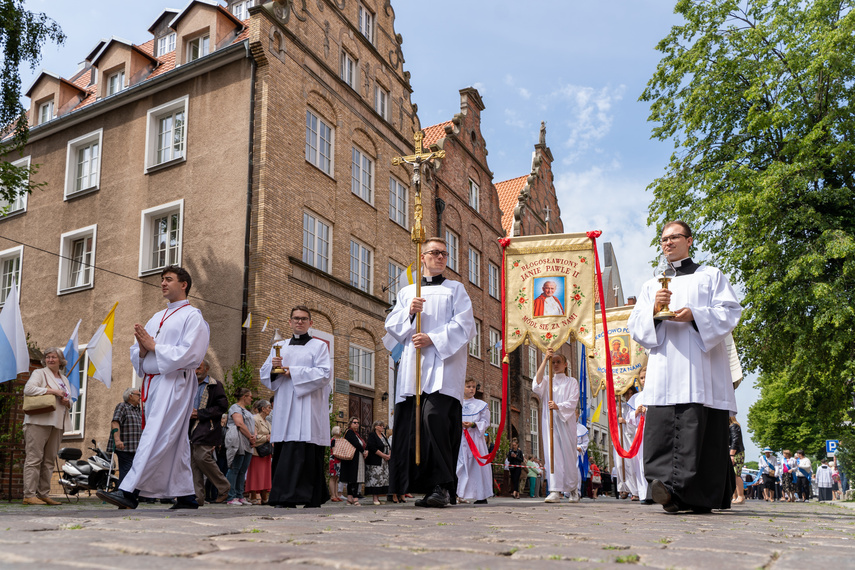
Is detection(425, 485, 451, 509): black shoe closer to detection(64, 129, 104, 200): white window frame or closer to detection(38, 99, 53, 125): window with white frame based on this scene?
detection(64, 129, 104, 200): white window frame

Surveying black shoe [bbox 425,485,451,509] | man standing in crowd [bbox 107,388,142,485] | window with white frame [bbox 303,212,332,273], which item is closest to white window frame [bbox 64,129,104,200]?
window with white frame [bbox 303,212,332,273]

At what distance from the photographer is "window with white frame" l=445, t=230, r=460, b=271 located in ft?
102

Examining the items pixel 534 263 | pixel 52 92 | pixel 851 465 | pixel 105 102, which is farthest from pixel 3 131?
pixel 851 465

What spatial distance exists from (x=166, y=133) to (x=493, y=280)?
16.5 metres

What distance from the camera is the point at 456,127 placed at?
33.0 m

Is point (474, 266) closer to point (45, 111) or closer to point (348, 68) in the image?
point (348, 68)

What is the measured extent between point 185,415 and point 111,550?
14.4 feet

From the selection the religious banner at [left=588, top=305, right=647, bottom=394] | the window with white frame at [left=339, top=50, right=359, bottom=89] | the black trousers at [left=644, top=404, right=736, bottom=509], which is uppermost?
Result: the window with white frame at [left=339, top=50, right=359, bottom=89]

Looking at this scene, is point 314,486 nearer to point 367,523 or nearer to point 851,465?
point 367,523

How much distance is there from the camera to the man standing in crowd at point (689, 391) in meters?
7.02

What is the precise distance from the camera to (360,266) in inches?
950

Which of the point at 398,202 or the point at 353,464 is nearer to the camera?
the point at 353,464

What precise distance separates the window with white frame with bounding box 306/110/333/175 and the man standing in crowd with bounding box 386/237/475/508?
46.8 ft

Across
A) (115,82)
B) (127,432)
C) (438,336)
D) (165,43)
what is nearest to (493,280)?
(165,43)
